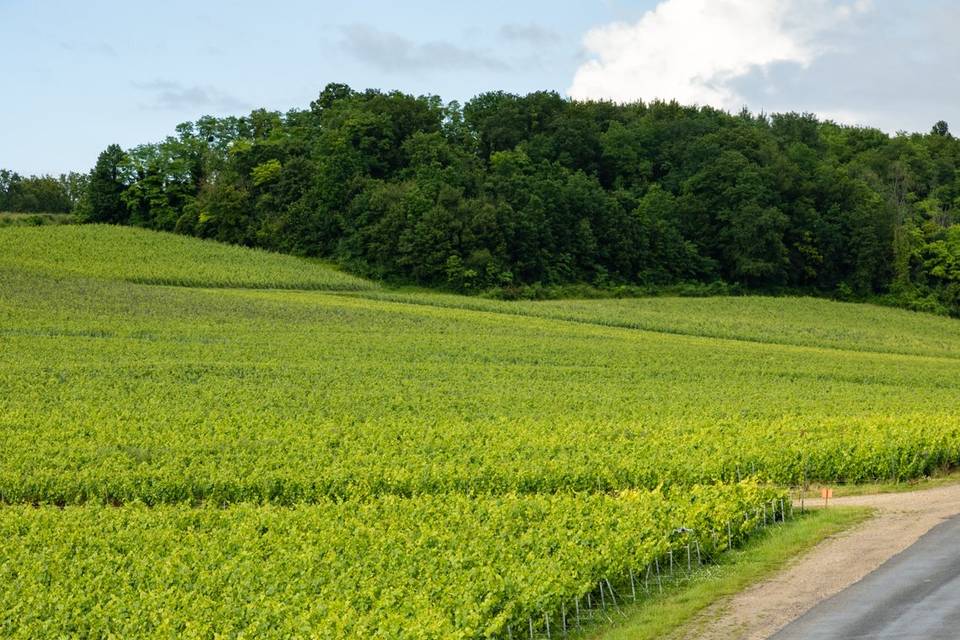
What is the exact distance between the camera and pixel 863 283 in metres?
102

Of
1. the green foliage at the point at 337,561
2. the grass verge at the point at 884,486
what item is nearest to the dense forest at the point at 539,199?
the grass verge at the point at 884,486

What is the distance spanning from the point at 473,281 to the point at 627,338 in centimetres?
2791

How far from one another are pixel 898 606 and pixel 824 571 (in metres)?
2.95

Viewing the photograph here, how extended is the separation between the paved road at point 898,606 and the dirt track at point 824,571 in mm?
342

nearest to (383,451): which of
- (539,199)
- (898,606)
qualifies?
(898,606)

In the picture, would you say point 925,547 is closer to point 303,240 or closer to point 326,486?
point 326,486

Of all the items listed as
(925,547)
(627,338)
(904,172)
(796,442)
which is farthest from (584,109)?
(925,547)

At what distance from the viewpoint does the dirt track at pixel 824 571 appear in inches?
771

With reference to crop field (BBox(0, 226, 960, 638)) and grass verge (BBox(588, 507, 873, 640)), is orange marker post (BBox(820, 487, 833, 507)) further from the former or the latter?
crop field (BBox(0, 226, 960, 638))

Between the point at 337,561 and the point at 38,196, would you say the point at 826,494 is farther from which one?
the point at 38,196

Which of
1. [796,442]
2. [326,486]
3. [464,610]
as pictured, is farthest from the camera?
[796,442]

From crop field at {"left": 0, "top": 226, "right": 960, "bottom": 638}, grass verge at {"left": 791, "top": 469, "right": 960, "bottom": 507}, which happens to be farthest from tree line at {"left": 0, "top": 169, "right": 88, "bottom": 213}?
grass verge at {"left": 791, "top": 469, "right": 960, "bottom": 507}

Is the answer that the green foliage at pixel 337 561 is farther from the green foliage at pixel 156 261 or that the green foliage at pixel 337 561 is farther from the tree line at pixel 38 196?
the tree line at pixel 38 196

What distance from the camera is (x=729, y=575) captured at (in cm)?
2269
